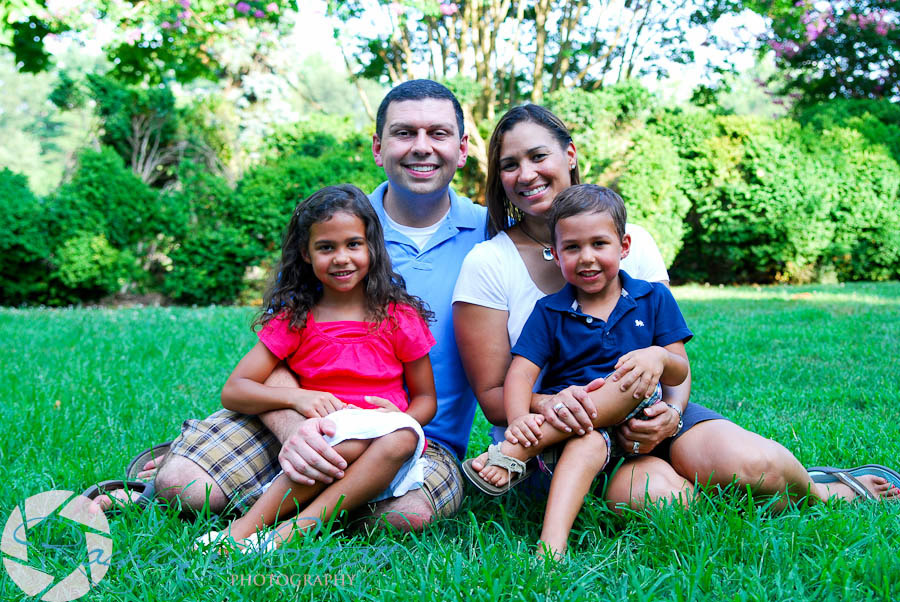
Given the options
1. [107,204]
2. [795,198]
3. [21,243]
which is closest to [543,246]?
[107,204]

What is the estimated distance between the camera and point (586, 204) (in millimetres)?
2387

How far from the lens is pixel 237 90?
13234mm

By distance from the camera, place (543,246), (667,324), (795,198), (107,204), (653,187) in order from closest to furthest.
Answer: (667,324) → (543,246) → (107,204) → (653,187) → (795,198)

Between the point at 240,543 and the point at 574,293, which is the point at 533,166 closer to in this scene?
the point at 574,293

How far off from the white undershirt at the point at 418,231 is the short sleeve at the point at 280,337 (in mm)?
649

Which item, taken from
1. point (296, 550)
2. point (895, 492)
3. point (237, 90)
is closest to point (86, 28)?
point (237, 90)

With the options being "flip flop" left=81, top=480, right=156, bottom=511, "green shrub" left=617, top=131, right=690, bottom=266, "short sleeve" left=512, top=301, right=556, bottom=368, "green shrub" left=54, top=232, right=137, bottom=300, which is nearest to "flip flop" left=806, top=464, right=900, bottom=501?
"short sleeve" left=512, top=301, right=556, bottom=368

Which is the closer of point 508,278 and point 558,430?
point 558,430

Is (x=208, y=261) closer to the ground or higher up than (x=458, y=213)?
closer to the ground

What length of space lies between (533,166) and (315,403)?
1135 mm

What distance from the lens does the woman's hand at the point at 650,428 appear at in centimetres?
230

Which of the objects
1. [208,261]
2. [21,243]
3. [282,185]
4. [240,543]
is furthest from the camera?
[282,185]

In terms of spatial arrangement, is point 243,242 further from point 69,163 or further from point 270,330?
point 270,330

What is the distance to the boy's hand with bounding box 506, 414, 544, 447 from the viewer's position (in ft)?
7.26
